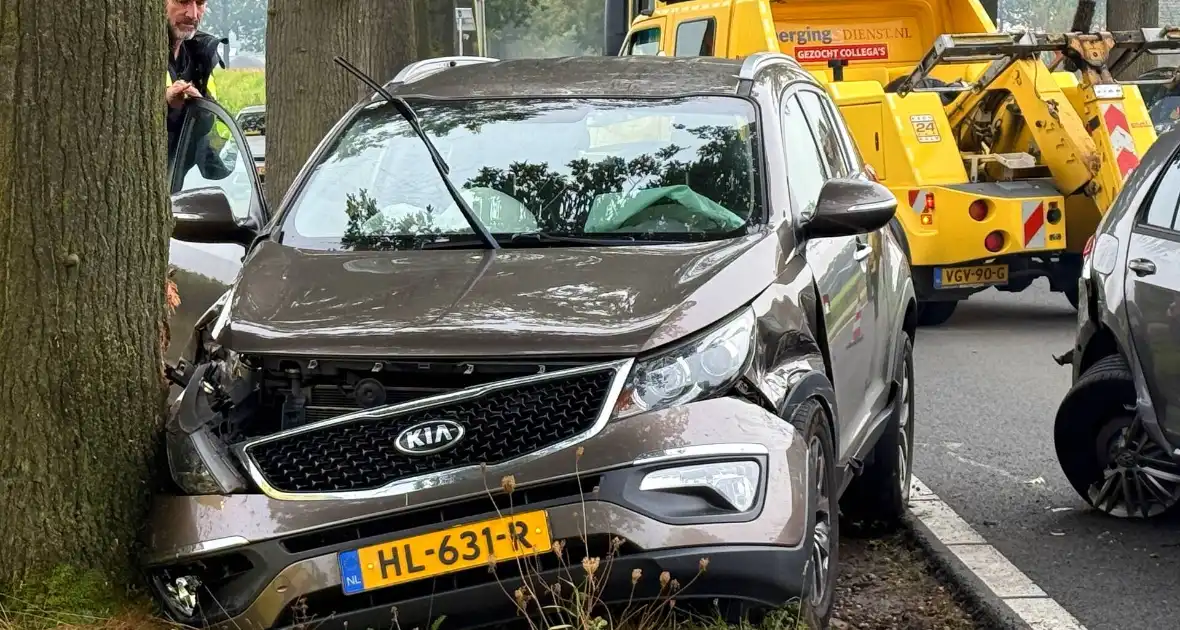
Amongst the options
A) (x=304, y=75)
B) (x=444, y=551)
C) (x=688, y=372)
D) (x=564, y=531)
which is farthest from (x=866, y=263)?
(x=304, y=75)

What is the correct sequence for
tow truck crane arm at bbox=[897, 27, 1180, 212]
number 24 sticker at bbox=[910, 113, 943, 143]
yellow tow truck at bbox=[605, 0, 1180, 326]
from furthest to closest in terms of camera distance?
number 24 sticker at bbox=[910, 113, 943, 143]
yellow tow truck at bbox=[605, 0, 1180, 326]
tow truck crane arm at bbox=[897, 27, 1180, 212]

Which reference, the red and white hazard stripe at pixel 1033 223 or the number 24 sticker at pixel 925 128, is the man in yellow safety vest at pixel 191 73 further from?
the red and white hazard stripe at pixel 1033 223

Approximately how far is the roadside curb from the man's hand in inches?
137

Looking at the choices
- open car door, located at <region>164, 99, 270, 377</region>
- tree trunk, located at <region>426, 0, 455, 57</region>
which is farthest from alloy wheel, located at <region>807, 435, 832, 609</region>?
tree trunk, located at <region>426, 0, 455, 57</region>

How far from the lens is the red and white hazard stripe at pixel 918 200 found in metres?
11.2

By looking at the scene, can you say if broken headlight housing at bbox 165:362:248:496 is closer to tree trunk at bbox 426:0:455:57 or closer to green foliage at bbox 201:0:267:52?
tree trunk at bbox 426:0:455:57

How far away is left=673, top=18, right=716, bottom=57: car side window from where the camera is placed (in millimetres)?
12711

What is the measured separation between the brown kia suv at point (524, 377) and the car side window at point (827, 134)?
2.08ft

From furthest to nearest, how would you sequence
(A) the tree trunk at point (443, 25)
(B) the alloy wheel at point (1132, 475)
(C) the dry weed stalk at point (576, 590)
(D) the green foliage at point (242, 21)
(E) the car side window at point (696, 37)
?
(D) the green foliage at point (242, 21), (A) the tree trunk at point (443, 25), (E) the car side window at point (696, 37), (B) the alloy wheel at point (1132, 475), (C) the dry weed stalk at point (576, 590)

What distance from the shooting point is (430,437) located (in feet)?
12.3

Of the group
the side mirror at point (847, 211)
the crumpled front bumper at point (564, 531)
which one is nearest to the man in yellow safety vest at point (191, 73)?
the side mirror at point (847, 211)

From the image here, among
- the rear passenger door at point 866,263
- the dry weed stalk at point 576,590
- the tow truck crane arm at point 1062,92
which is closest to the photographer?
the dry weed stalk at point 576,590

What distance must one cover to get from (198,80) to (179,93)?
857 mm

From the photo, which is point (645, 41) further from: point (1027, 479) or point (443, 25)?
point (443, 25)
